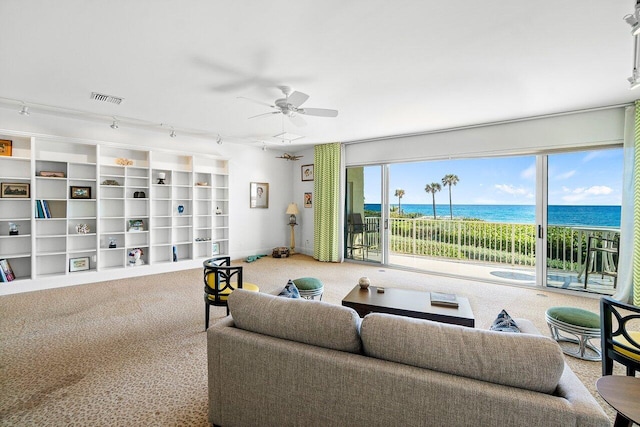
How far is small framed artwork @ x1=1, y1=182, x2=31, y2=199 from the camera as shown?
4.06 meters

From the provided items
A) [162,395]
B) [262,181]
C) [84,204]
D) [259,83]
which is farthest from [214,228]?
[162,395]

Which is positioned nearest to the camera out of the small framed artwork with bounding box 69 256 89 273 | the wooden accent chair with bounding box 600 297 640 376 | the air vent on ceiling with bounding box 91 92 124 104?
the wooden accent chair with bounding box 600 297 640 376

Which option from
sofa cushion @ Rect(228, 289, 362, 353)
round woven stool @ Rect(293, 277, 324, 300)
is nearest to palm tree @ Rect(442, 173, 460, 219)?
round woven stool @ Rect(293, 277, 324, 300)

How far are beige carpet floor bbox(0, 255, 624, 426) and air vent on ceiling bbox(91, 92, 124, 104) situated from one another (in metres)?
2.65

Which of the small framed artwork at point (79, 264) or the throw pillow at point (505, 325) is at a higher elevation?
the throw pillow at point (505, 325)

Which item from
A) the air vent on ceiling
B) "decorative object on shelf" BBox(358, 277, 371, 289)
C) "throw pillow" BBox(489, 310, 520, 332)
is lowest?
"decorative object on shelf" BBox(358, 277, 371, 289)

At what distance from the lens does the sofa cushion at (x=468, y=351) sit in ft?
3.54

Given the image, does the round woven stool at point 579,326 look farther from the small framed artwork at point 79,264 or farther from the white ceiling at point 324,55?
the small framed artwork at point 79,264

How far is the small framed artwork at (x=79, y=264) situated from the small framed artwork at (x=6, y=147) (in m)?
1.76

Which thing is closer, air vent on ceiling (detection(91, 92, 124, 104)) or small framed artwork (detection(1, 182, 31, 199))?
air vent on ceiling (detection(91, 92, 124, 104))

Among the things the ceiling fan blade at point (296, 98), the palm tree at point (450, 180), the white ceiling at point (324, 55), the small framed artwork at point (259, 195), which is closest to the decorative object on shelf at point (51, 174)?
the white ceiling at point (324, 55)

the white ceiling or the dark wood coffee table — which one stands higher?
the white ceiling

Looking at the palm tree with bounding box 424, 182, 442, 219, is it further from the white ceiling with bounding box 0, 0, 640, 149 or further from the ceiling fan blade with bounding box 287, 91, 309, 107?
the ceiling fan blade with bounding box 287, 91, 309, 107

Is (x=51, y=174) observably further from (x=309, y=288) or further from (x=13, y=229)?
(x=309, y=288)
